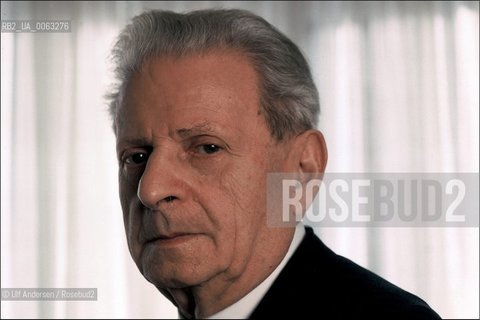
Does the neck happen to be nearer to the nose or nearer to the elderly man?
the elderly man

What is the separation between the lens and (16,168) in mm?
2748

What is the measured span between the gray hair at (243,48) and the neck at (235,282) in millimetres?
189

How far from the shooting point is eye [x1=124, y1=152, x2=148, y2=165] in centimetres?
120

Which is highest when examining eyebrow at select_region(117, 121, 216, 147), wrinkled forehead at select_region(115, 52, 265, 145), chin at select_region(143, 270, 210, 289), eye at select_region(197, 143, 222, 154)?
wrinkled forehead at select_region(115, 52, 265, 145)

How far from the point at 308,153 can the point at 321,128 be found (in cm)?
135

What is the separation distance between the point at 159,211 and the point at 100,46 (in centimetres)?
178

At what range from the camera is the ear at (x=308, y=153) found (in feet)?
4.19

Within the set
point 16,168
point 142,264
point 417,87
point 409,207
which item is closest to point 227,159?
point 142,264

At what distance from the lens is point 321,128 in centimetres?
262
